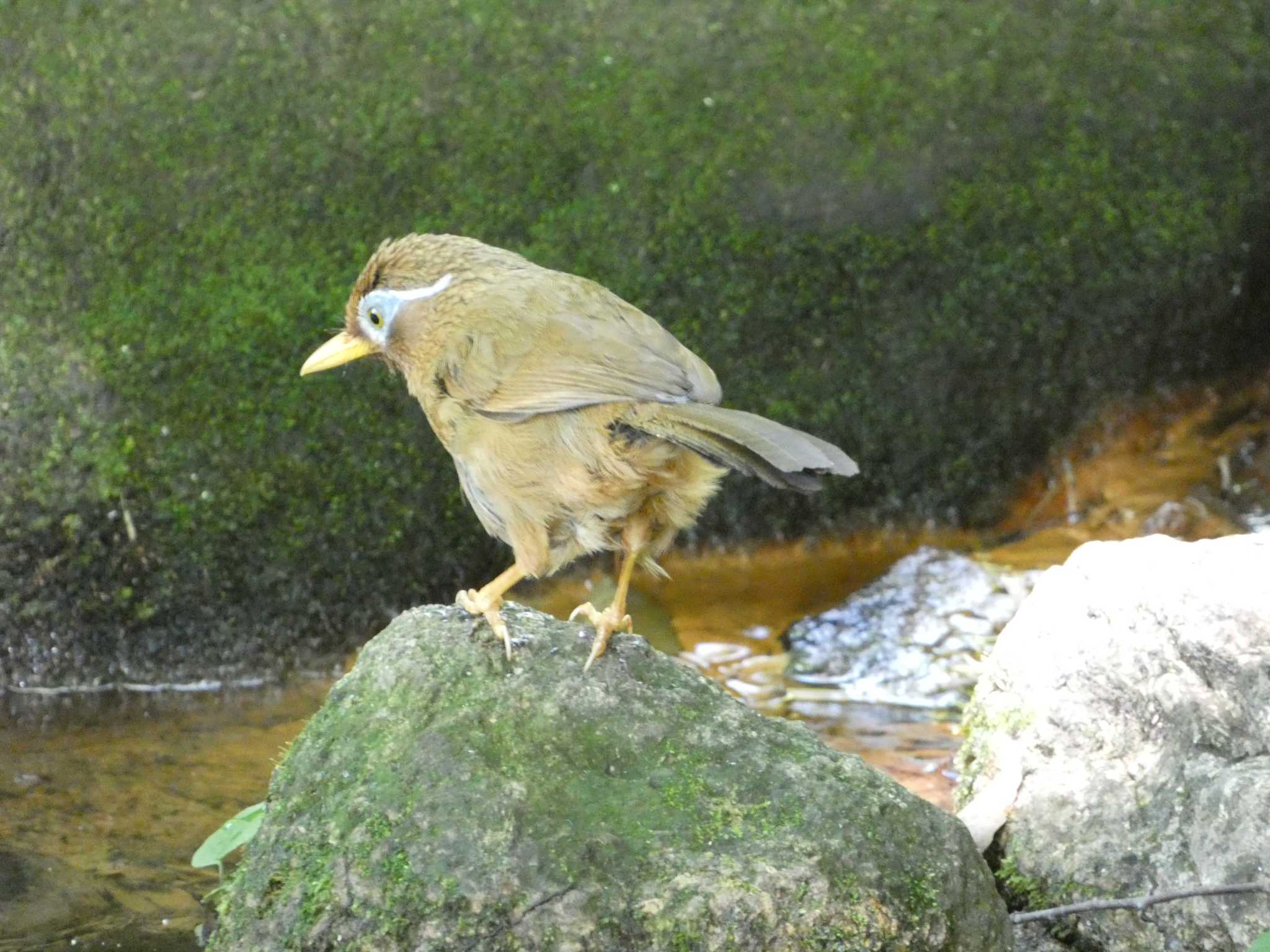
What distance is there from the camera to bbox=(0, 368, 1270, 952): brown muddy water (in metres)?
4.79

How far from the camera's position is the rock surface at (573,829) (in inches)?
126

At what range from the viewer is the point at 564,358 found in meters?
3.82

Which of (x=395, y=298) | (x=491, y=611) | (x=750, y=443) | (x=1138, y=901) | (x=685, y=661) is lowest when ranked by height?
(x=685, y=661)

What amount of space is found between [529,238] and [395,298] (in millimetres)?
3222

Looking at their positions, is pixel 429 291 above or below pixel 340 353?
above

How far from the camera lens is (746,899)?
3.21 meters

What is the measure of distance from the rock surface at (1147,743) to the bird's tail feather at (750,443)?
1241 mm

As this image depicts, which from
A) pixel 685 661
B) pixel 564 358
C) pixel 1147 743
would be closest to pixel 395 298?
pixel 564 358

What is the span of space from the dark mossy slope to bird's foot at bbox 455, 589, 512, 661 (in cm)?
334

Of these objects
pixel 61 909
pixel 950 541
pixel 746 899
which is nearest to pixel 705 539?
pixel 950 541

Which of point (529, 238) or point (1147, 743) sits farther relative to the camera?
point (529, 238)

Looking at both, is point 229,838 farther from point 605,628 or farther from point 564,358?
point 564,358

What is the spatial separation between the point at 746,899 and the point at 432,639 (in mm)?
1068

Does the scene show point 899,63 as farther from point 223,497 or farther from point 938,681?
point 223,497
